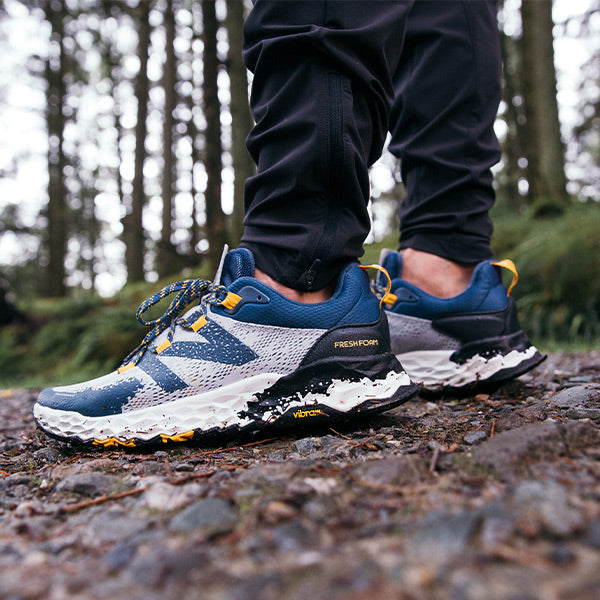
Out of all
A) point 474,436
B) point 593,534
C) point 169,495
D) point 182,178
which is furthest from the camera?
point 182,178

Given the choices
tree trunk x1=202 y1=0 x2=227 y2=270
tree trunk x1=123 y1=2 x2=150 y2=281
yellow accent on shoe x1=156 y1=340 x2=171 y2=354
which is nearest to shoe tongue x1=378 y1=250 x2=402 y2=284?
→ yellow accent on shoe x1=156 y1=340 x2=171 y2=354

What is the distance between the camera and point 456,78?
188 centimetres

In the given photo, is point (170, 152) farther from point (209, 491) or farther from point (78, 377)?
point (209, 491)

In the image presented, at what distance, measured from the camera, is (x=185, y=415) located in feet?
4.62

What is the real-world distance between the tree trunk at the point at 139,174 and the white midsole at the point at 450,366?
9.30 meters

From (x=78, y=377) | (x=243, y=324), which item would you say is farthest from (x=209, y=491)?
(x=78, y=377)

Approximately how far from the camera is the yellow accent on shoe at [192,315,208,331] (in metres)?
1.49

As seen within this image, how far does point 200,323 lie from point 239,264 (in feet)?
0.72

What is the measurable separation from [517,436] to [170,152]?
12.7 meters

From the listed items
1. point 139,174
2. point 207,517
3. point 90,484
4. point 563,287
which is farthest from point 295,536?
point 139,174

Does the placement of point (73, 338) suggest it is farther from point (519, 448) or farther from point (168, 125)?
point (519, 448)

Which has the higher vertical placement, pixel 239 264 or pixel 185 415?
pixel 239 264

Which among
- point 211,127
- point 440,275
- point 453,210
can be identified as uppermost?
point 211,127

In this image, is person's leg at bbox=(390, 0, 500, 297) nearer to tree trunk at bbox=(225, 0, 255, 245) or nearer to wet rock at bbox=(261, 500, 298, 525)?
wet rock at bbox=(261, 500, 298, 525)
